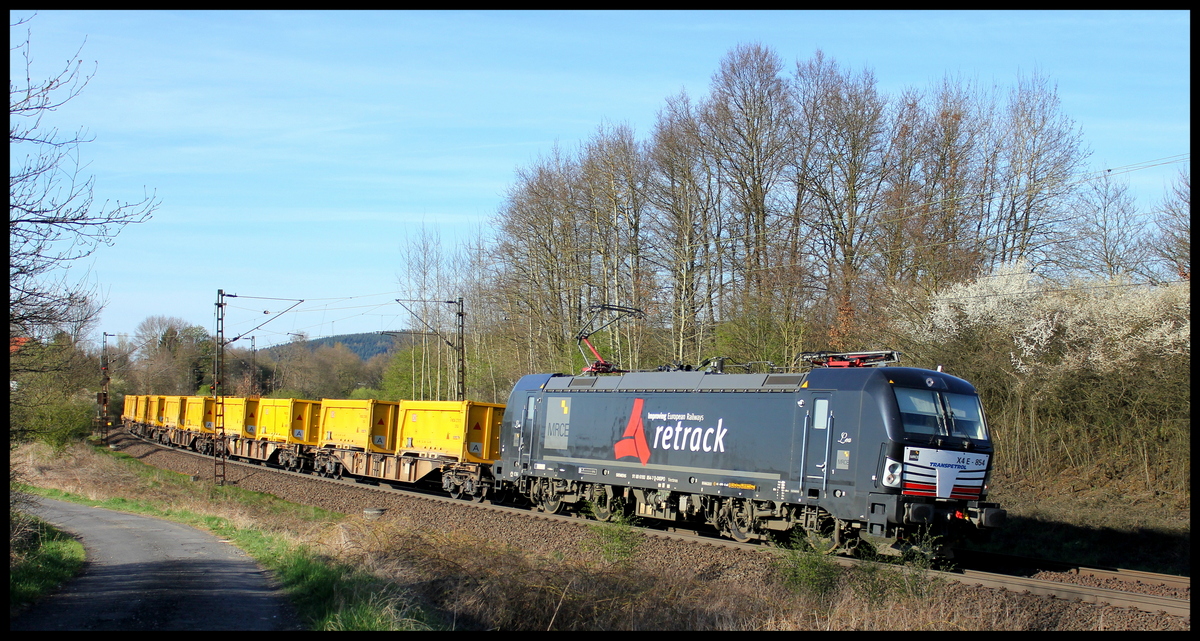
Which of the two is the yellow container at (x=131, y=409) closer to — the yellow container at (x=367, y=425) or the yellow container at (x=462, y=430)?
the yellow container at (x=367, y=425)

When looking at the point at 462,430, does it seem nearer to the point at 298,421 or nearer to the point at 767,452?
the point at 767,452

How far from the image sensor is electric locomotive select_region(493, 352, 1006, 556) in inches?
460

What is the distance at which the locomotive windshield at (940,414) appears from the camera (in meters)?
11.8

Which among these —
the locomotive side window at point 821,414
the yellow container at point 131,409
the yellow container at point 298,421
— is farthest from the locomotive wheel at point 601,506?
the yellow container at point 131,409

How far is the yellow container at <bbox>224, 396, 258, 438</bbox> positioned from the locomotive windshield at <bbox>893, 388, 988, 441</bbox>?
27.1 metres

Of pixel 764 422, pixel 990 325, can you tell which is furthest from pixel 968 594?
pixel 990 325

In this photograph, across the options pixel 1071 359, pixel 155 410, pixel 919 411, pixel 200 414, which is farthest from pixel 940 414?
pixel 155 410

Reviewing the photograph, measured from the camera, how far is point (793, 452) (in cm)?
1274

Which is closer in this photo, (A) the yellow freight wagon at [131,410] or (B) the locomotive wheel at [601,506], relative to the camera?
(B) the locomotive wheel at [601,506]

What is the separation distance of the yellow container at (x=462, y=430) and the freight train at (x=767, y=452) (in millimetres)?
101

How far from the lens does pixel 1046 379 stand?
2045 cm

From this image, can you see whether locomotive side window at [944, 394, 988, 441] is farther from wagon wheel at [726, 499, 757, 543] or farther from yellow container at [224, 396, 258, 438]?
yellow container at [224, 396, 258, 438]

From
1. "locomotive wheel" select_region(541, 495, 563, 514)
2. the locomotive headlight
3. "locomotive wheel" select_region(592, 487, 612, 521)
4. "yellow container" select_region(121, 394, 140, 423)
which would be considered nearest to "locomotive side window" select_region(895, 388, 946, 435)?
the locomotive headlight

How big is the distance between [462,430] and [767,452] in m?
9.92
